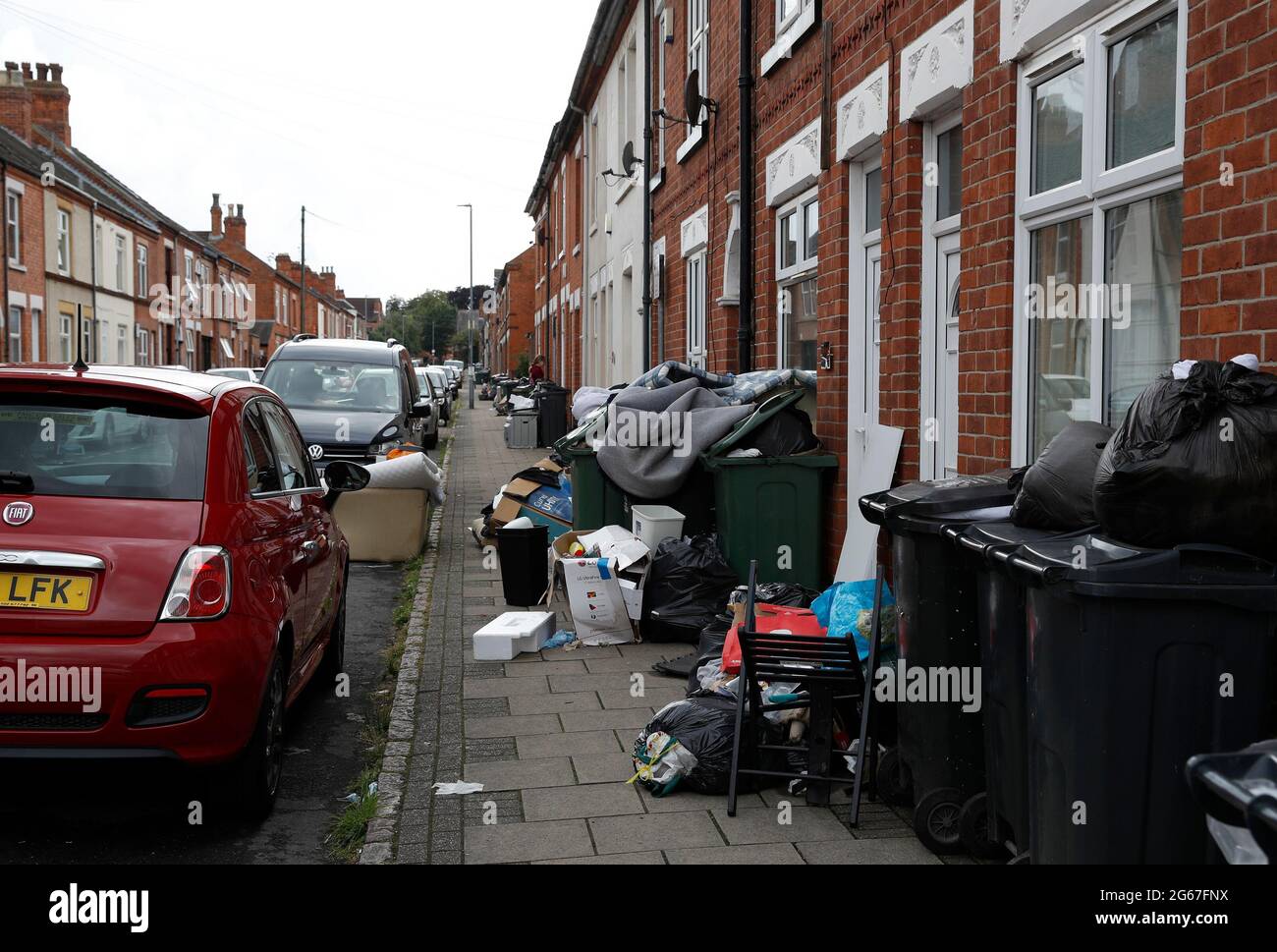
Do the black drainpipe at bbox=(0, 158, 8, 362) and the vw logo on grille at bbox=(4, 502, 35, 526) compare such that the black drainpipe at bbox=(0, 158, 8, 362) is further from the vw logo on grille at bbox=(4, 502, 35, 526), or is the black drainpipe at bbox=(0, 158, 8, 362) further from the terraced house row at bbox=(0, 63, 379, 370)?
the vw logo on grille at bbox=(4, 502, 35, 526)

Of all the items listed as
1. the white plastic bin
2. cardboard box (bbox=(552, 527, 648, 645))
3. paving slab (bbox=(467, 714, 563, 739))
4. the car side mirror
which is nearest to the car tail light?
paving slab (bbox=(467, 714, 563, 739))

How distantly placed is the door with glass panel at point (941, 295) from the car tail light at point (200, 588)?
13.1 ft

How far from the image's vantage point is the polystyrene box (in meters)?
7.34

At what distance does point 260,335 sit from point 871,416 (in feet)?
223

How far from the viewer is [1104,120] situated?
5020 mm

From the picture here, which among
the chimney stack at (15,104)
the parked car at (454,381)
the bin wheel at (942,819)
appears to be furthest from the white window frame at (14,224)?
the bin wheel at (942,819)

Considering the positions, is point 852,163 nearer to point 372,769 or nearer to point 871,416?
point 871,416

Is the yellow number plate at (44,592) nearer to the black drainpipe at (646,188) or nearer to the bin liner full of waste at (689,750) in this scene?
the bin liner full of waste at (689,750)

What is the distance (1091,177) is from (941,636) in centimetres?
211

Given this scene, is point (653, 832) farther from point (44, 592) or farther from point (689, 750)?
point (44, 592)

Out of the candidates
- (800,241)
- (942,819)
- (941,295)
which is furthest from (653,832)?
(800,241)

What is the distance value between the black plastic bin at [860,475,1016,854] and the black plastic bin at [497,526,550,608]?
4.98m

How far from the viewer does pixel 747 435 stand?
27.6 ft
